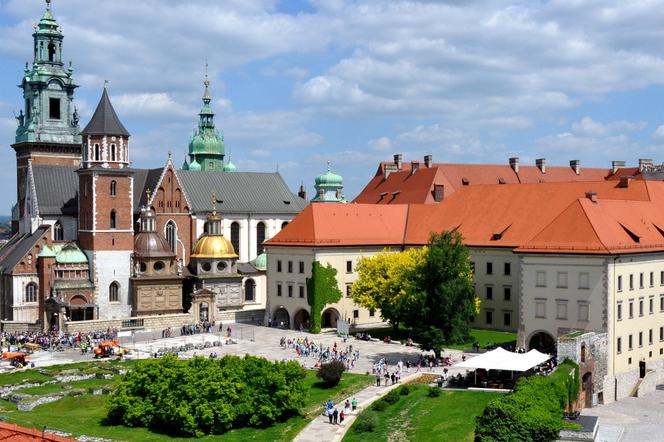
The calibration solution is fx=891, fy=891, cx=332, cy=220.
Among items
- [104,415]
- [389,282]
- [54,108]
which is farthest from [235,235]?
[104,415]

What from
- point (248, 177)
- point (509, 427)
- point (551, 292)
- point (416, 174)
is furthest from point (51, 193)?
point (509, 427)

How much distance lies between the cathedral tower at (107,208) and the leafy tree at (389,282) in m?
24.2

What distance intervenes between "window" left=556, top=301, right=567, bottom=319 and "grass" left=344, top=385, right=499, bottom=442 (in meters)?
12.1

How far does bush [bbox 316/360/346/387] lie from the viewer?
5288cm

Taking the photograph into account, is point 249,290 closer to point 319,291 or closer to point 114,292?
point 114,292

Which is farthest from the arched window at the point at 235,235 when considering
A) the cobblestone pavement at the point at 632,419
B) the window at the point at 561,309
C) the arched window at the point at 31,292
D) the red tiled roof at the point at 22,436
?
the red tiled roof at the point at 22,436

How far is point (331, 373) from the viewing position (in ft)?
173

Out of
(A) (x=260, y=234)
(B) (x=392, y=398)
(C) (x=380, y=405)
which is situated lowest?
(C) (x=380, y=405)

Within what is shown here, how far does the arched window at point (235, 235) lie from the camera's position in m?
98.4

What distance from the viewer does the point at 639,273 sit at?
59812 mm

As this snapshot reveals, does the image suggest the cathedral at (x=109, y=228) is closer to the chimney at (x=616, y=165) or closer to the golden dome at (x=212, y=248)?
the golden dome at (x=212, y=248)

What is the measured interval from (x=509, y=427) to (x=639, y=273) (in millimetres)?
24319

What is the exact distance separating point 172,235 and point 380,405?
164ft

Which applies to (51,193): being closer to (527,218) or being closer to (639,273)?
(527,218)
